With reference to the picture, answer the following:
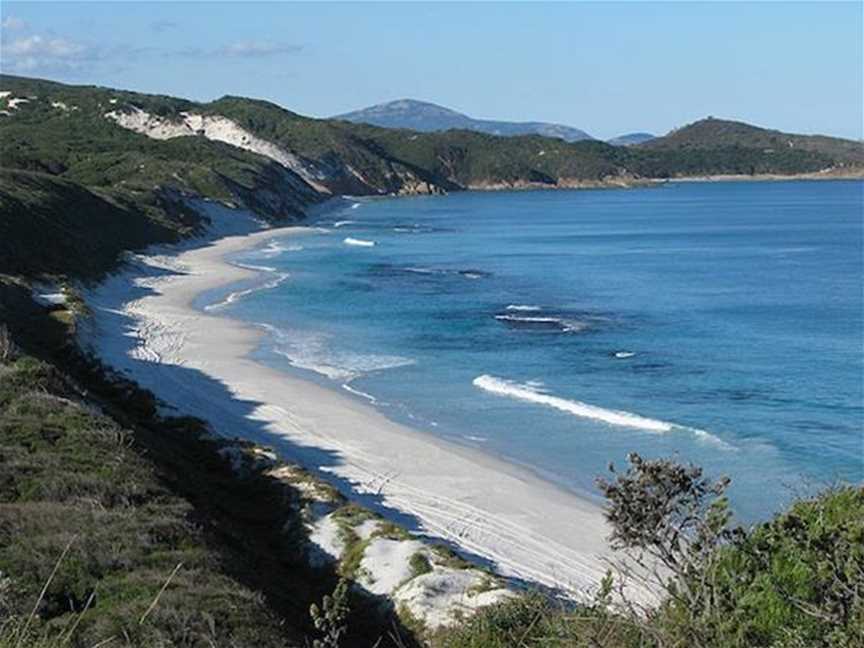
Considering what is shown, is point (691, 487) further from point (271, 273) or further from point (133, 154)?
point (133, 154)

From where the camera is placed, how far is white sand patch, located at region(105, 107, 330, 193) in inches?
5935

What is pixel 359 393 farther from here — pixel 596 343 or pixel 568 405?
pixel 596 343

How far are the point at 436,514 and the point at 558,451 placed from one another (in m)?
5.74

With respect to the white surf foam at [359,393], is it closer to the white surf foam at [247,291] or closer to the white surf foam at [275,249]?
the white surf foam at [247,291]

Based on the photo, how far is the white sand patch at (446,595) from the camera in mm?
15133

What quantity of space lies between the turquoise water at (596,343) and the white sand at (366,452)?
4.46 feet

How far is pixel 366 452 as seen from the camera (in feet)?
84.6

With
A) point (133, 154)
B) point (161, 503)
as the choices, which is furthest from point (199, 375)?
point (133, 154)

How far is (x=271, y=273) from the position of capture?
63.6 metres

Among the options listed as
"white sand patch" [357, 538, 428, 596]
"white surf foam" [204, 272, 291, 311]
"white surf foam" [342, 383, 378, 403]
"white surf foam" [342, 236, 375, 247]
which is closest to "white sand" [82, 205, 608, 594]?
"white surf foam" [342, 383, 378, 403]

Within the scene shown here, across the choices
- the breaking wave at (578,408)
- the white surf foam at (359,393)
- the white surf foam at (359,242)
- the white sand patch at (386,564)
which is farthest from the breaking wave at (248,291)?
the white sand patch at (386,564)

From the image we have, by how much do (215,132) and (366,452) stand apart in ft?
457

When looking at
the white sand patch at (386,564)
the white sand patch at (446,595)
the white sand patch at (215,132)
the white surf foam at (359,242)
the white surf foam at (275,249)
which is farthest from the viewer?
the white sand patch at (215,132)

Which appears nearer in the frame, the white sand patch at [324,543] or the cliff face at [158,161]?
the white sand patch at [324,543]
